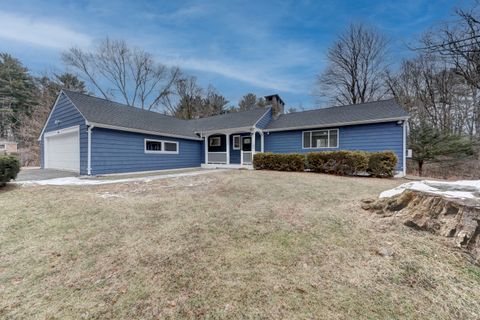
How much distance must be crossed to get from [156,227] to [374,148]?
36.9ft

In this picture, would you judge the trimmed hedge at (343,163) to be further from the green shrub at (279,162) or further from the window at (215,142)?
the window at (215,142)

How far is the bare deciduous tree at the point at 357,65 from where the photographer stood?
1998cm

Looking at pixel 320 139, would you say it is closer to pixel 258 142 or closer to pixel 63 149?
pixel 258 142

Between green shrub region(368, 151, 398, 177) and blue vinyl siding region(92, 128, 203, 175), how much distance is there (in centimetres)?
1084

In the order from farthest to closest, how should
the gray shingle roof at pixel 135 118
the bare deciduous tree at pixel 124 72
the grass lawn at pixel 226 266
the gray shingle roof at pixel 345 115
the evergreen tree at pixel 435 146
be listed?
the bare deciduous tree at pixel 124 72, the evergreen tree at pixel 435 146, the gray shingle roof at pixel 345 115, the gray shingle roof at pixel 135 118, the grass lawn at pixel 226 266

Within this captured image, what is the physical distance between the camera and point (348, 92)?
868 inches

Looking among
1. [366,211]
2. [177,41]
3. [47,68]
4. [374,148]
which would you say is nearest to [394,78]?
[374,148]

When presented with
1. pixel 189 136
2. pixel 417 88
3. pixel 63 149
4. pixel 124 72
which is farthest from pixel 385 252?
pixel 124 72

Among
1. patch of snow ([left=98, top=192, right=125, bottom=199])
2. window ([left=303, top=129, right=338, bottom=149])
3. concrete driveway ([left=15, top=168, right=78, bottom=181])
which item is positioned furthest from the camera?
window ([left=303, top=129, right=338, bottom=149])

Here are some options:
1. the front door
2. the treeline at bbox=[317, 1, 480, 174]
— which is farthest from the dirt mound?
the treeline at bbox=[317, 1, 480, 174]

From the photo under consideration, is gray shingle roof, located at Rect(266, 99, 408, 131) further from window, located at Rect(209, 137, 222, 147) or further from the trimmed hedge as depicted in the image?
window, located at Rect(209, 137, 222, 147)

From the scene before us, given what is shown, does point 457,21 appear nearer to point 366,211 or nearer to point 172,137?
point 366,211

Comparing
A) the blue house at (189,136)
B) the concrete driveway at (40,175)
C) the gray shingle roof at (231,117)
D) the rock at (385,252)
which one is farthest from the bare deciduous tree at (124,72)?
the rock at (385,252)

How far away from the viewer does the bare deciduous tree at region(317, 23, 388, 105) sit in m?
20.0
